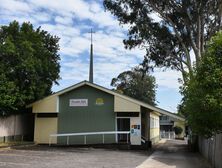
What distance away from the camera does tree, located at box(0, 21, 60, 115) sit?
29.1 meters

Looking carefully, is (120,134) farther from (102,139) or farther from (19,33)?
(19,33)

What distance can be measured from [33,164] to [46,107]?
16.2 meters

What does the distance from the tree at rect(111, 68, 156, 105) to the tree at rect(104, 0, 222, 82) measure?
48.6 meters

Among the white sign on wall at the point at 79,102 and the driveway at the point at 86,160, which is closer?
the driveway at the point at 86,160

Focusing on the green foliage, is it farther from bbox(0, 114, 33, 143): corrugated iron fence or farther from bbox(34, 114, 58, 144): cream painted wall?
bbox(34, 114, 58, 144): cream painted wall

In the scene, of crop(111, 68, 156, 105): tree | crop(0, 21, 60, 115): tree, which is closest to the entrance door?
crop(0, 21, 60, 115): tree

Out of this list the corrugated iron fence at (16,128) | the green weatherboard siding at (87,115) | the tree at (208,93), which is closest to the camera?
the tree at (208,93)

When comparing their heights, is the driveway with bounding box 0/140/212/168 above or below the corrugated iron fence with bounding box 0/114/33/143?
below

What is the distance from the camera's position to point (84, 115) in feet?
108

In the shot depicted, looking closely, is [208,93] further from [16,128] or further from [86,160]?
[16,128]

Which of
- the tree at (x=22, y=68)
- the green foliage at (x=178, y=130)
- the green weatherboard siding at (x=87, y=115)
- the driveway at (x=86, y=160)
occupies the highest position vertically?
the tree at (x=22, y=68)

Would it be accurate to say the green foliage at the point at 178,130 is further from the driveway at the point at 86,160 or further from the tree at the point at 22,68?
the driveway at the point at 86,160

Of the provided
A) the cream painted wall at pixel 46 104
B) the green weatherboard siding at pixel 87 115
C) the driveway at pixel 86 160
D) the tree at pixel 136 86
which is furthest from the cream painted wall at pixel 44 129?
the tree at pixel 136 86

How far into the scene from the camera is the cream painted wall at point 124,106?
31.8 meters
